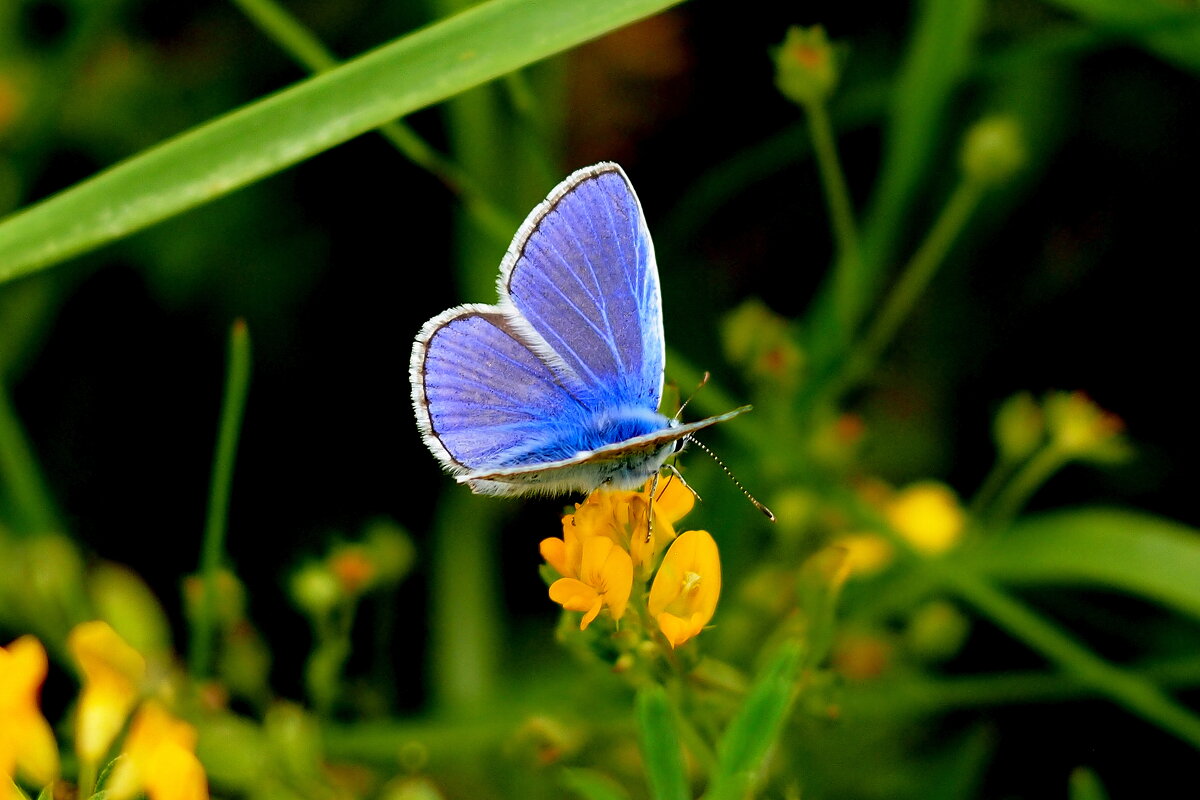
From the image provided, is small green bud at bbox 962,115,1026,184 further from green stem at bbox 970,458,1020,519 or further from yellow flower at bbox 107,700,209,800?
yellow flower at bbox 107,700,209,800

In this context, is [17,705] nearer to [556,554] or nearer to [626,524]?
[556,554]

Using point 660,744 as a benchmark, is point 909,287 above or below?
above

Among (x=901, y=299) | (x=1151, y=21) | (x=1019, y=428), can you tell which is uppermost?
(x=1151, y=21)

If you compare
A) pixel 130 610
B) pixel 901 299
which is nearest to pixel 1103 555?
pixel 901 299

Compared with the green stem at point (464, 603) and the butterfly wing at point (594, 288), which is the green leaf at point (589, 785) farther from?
the green stem at point (464, 603)

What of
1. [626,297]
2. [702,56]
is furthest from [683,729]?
[702,56]

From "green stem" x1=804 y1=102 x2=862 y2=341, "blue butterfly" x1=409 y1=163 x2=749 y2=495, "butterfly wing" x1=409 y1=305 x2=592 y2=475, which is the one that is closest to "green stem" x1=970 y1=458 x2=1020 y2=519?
"green stem" x1=804 y1=102 x2=862 y2=341
